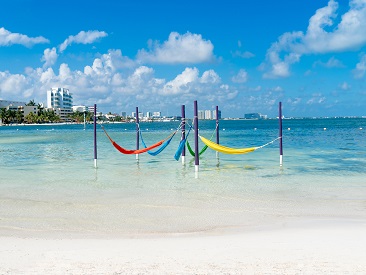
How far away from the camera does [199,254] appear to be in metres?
4.59

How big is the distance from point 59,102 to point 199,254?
160 meters

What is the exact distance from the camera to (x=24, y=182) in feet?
35.9

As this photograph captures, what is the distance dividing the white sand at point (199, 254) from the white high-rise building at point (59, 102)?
486 feet

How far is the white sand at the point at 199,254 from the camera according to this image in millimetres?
4078

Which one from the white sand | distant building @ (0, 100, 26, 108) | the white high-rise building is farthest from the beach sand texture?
the white high-rise building

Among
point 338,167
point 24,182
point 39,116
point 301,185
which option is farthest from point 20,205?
point 39,116

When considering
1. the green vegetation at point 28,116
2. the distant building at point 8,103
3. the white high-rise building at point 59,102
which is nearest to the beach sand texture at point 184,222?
the green vegetation at point 28,116

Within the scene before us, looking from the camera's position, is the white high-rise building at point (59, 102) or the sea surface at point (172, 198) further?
the white high-rise building at point (59, 102)

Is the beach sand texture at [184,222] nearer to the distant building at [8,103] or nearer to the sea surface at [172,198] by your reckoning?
the sea surface at [172,198]

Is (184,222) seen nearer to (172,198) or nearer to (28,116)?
(172,198)

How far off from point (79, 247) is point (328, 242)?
3165mm

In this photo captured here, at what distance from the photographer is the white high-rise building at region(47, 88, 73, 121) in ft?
490

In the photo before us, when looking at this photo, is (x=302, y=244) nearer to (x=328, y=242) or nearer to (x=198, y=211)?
(x=328, y=242)

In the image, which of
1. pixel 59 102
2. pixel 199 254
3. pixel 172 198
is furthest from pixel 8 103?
pixel 199 254
